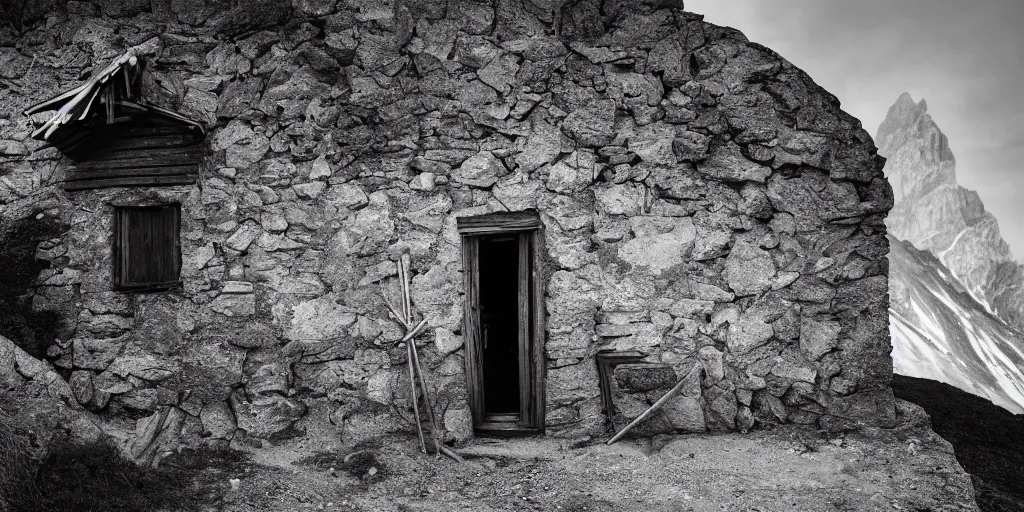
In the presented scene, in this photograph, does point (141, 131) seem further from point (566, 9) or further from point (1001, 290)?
point (1001, 290)

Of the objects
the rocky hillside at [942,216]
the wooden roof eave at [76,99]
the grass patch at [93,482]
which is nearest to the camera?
the grass patch at [93,482]

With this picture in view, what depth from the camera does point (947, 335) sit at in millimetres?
27047

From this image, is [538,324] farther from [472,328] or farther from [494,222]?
[494,222]

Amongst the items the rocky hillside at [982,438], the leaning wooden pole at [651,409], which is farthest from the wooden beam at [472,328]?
the rocky hillside at [982,438]

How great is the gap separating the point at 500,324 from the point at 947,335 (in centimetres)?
3011

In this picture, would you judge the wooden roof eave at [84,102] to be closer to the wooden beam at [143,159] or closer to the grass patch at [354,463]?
the wooden beam at [143,159]

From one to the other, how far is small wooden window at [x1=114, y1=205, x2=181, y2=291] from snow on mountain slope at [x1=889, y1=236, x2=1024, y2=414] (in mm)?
23253

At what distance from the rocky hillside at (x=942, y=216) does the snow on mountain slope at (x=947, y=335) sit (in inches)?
69.8

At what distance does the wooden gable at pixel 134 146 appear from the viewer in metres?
4.39

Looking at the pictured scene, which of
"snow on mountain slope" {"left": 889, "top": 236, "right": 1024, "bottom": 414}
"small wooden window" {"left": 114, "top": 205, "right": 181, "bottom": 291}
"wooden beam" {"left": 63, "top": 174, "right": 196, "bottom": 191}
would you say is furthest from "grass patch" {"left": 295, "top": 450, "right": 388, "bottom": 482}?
"snow on mountain slope" {"left": 889, "top": 236, "right": 1024, "bottom": 414}

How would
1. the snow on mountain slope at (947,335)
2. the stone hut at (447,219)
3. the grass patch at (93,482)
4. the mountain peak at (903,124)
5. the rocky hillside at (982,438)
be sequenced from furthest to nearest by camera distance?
the mountain peak at (903,124)
the snow on mountain slope at (947,335)
the stone hut at (447,219)
the rocky hillside at (982,438)
the grass patch at (93,482)

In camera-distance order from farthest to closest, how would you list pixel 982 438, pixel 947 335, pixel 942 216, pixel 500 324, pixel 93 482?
1. pixel 942 216
2. pixel 947 335
3. pixel 500 324
4. pixel 982 438
5. pixel 93 482

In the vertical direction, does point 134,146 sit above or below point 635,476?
above

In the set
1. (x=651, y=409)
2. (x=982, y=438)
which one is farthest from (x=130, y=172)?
(x=982, y=438)
